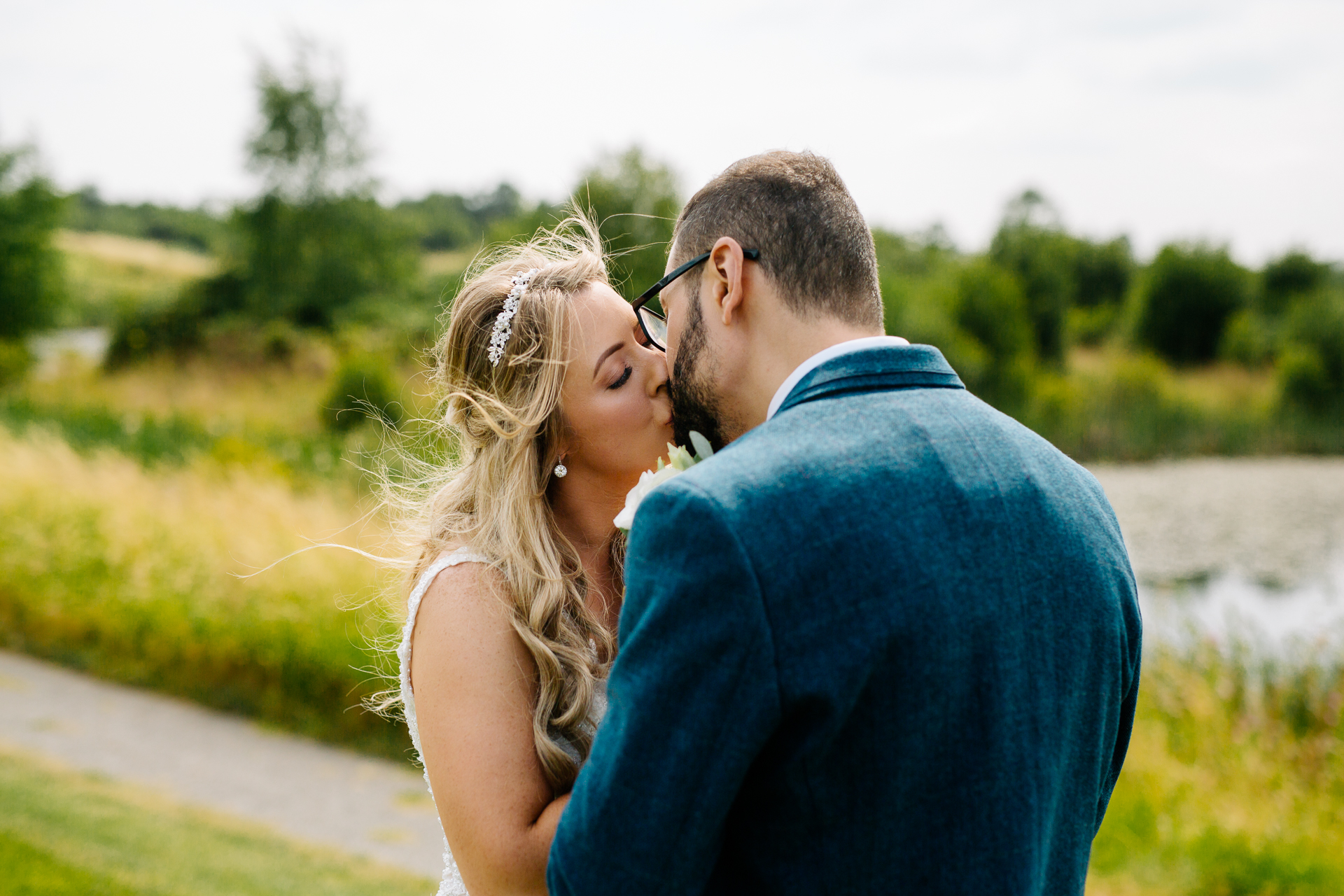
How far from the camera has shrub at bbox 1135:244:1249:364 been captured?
32.8 m

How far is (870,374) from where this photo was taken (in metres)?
1.56

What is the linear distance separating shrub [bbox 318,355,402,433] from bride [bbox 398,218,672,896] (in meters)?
14.6

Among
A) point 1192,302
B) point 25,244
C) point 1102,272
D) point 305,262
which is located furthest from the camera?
point 1102,272

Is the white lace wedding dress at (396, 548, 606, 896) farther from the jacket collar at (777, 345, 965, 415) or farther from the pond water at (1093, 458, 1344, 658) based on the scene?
the pond water at (1093, 458, 1344, 658)

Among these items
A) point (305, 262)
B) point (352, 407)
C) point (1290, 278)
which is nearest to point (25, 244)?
point (305, 262)

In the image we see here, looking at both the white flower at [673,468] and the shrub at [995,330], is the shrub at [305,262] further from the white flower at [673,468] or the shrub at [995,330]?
the white flower at [673,468]

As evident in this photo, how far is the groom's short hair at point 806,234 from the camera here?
5.56ft

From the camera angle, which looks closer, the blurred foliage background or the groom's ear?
the groom's ear

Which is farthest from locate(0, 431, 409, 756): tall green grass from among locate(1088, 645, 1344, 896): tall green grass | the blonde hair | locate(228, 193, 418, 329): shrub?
locate(228, 193, 418, 329): shrub

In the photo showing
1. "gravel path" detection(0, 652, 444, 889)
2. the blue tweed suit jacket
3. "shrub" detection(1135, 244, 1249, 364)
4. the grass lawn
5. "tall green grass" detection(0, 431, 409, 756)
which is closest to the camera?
the blue tweed suit jacket

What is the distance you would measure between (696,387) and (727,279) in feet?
0.73

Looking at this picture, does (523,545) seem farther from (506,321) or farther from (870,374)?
(870,374)

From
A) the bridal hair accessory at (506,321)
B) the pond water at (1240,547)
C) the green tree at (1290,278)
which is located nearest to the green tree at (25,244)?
the pond water at (1240,547)

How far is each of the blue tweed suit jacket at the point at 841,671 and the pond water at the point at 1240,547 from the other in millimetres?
7771
